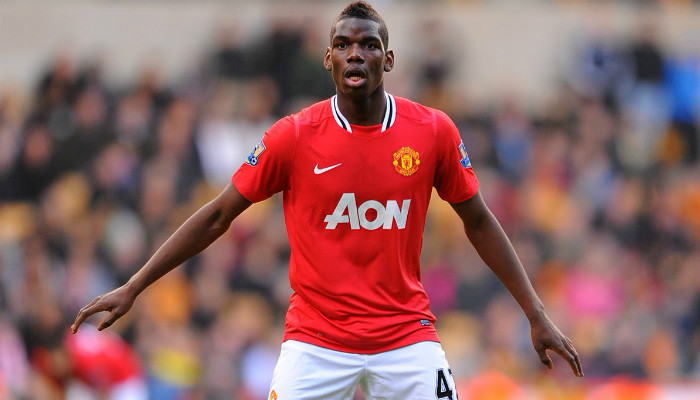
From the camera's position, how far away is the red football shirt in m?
5.92

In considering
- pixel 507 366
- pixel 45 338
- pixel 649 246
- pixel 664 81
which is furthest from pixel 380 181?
pixel 664 81

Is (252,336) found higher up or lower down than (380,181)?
lower down

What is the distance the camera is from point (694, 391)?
12.0m

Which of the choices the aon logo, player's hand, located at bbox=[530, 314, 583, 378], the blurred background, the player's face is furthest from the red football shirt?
the blurred background

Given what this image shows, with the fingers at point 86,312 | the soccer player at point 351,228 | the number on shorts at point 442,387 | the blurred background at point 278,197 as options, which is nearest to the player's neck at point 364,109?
the soccer player at point 351,228

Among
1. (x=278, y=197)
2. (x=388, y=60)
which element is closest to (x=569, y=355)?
(x=388, y=60)

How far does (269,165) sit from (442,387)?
1.36 meters

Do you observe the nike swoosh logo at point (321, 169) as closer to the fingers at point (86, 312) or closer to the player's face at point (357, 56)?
the player's face at point (357, 56)

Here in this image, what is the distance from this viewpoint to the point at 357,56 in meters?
5.81

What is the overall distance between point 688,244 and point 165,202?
21.3ft

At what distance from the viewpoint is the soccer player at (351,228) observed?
5883 millimetres

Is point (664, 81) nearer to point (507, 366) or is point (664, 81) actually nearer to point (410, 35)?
point (410, 35)

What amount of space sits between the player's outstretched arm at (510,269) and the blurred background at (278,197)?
4685mm

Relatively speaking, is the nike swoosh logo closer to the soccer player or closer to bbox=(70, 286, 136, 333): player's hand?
the soccer player
